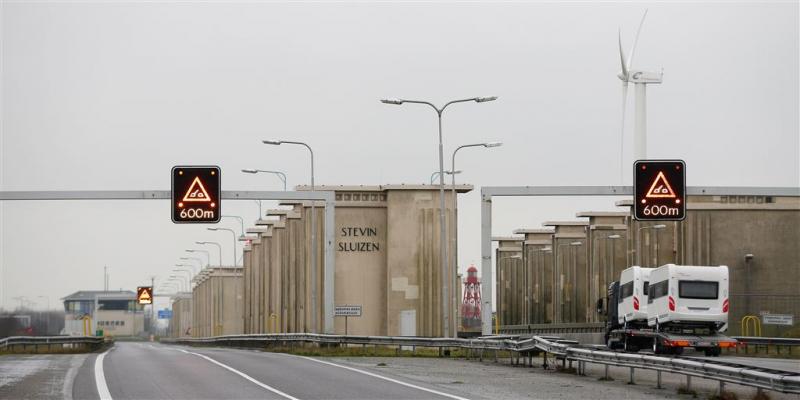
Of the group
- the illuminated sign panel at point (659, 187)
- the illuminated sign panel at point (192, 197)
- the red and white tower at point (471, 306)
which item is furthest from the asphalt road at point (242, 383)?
the red and white tower at point (471, 306)

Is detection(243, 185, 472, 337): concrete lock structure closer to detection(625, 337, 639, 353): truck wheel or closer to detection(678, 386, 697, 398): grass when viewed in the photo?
detection(625, 337, 639, 353): truck wheel

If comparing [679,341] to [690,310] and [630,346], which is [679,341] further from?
[630,346]

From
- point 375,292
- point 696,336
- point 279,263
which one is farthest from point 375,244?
point 696,336

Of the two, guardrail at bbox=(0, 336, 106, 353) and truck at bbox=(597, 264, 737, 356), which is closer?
truck at bbox=(597, 264, 737, 356)

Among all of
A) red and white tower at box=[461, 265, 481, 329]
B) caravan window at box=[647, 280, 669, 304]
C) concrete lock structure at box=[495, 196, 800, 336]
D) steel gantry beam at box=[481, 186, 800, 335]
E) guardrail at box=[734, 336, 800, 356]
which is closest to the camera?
steel gantry beam at box=[481, 186, 800, 335]

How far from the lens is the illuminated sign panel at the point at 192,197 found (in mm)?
36125

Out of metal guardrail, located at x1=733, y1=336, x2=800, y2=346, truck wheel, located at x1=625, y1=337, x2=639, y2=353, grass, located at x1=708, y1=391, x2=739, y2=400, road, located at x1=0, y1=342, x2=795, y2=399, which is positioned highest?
grass, located at x1=708, y1=391, x2=739, y2=400

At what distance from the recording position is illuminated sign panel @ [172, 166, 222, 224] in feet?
119

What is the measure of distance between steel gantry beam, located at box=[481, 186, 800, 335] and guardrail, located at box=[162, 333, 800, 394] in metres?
1.48

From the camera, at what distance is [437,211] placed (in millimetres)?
77625

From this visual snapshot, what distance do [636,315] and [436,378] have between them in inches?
866

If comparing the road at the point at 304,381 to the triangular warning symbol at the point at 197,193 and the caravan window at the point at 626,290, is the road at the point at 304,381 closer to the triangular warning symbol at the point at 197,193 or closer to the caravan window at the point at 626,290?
the triangular warning symbol at the point at 197,193

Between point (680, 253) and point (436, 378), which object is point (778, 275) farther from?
point (436, 378)

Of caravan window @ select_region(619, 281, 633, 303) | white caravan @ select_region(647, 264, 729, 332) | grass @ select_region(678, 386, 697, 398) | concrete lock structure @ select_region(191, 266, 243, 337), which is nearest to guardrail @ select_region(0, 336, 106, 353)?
caravan window @ select_region(619, 281, 633, 303)
